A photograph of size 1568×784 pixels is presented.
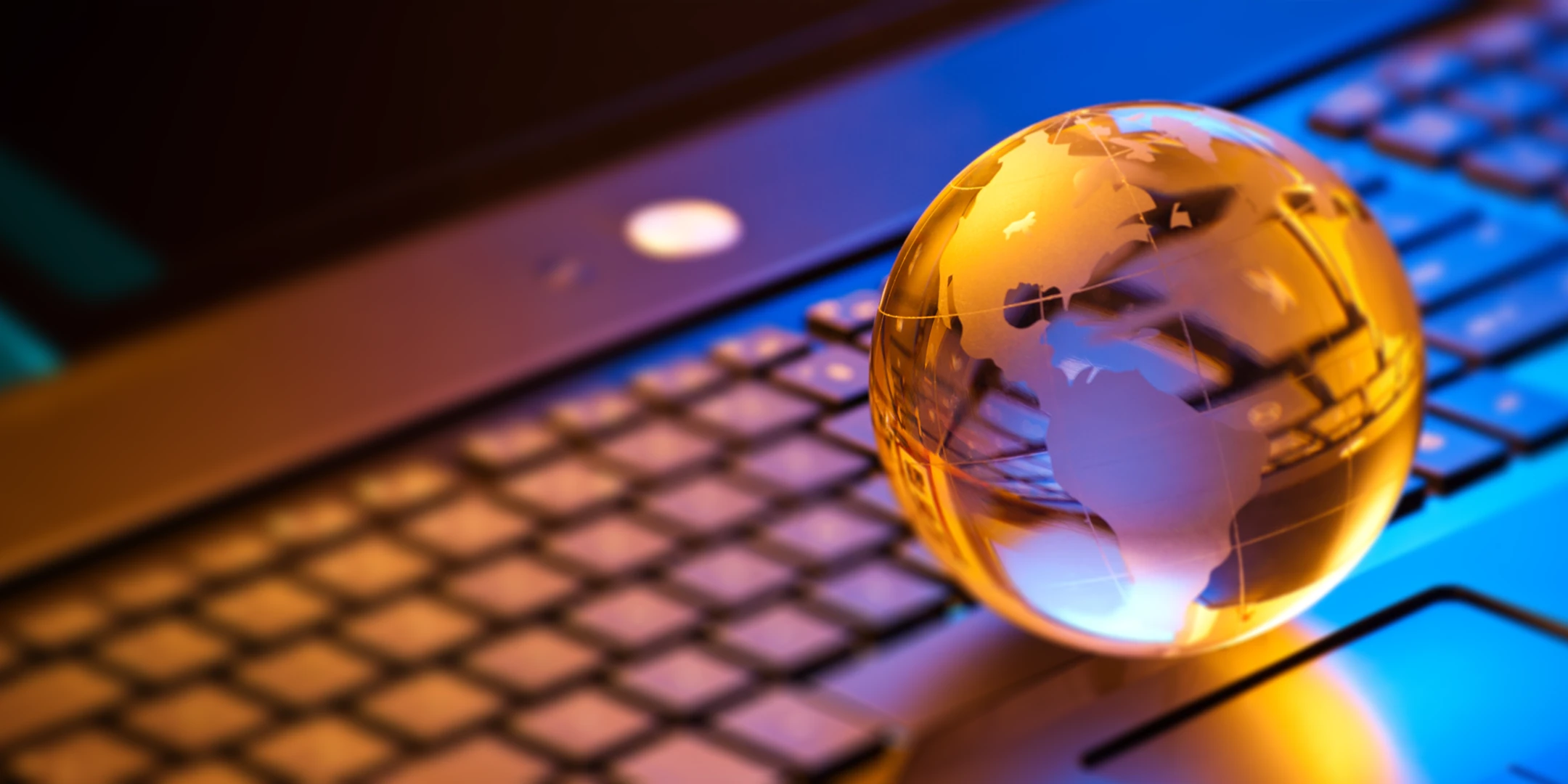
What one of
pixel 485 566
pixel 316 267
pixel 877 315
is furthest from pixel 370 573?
pixel 877 315

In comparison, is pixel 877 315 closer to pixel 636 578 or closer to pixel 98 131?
pixel 636 578

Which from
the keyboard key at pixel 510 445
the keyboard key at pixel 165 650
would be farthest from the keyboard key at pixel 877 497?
the keyboard key at pixel 165 650

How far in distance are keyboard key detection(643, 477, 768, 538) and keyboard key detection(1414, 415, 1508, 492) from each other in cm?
20

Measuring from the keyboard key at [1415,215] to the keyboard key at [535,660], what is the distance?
0.29 m

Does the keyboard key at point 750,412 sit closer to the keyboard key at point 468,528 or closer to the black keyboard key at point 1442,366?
the keyboard key at point 468,528

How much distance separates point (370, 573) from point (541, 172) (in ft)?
0.64

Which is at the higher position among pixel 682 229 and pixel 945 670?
pixel 682 229

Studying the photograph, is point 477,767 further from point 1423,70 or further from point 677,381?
point 1423,70

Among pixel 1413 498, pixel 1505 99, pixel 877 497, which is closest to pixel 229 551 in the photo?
pixel 877 497

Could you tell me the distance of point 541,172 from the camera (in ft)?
2.19

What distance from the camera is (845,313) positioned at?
406 millimetres

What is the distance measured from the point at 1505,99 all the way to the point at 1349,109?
0.09 metres

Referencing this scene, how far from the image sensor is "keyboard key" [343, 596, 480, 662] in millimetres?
526

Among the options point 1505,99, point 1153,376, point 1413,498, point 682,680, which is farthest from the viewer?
point 1505,99
